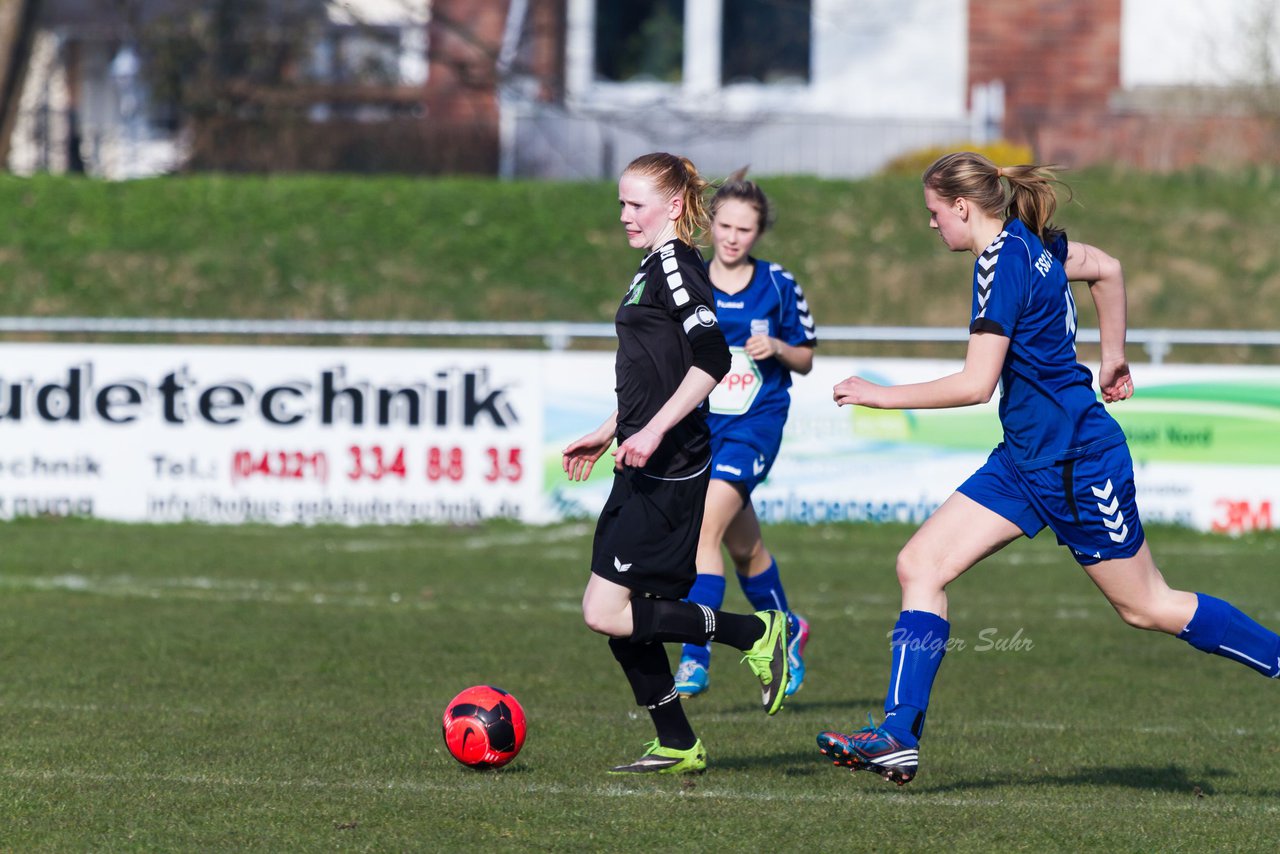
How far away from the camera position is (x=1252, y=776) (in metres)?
5.68

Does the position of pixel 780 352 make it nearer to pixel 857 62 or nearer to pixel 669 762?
pixel 669 762

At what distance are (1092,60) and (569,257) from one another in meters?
9.28

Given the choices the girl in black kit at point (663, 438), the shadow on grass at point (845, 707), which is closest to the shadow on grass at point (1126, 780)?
the girl in black kit at point (663, 438)

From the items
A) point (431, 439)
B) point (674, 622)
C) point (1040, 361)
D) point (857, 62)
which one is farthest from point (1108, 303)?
point (857, 62)

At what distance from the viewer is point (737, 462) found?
296 inches

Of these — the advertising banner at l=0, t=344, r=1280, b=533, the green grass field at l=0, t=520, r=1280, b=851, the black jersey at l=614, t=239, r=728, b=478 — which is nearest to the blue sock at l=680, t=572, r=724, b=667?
the green grass field at l=0, t=520, r=1280, b=851

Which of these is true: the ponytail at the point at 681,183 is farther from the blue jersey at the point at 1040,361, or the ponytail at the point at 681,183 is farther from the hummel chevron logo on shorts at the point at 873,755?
the hummel chevron logo on shorts at the point at 873,755

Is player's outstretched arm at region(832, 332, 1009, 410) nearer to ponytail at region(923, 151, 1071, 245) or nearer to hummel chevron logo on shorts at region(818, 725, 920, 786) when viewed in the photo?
ponytail at region(923, 151, 1071, 245)

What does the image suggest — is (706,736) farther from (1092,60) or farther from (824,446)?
(1092,60)

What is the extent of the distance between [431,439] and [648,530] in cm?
857

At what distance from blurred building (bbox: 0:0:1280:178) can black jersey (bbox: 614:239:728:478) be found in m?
17.0

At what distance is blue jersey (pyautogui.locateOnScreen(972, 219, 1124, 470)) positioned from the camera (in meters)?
5.20

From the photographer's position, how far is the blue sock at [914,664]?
206 inches

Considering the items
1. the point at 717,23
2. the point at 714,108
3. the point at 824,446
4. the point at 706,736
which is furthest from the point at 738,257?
the point at 717,23
